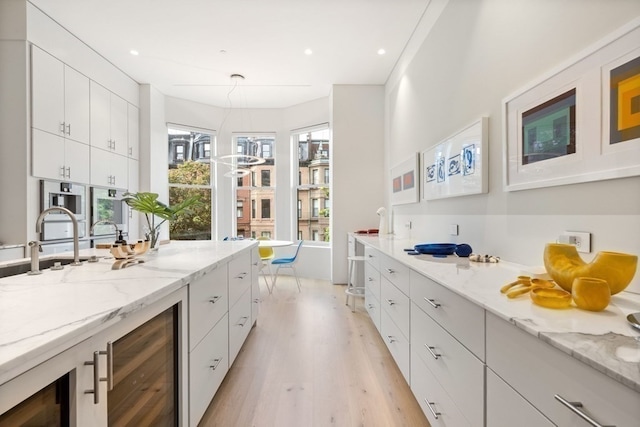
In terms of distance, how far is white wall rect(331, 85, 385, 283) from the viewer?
4.90 metres

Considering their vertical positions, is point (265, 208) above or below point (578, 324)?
above

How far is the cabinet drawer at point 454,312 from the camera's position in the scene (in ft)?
3.39

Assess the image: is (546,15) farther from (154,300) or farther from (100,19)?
(100,19)

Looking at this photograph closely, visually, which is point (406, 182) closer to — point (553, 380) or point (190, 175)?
point (553, 380)

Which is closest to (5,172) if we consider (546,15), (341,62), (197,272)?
(197,272)

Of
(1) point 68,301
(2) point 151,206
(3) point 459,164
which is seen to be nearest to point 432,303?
(3) point 459,164

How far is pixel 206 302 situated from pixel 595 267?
173 centimetres

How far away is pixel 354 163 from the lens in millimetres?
4938

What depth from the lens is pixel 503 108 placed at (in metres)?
1.79

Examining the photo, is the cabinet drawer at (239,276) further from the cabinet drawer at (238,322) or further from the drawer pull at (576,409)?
the drawer pull at (576,409)

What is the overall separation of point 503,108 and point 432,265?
106 centimetres

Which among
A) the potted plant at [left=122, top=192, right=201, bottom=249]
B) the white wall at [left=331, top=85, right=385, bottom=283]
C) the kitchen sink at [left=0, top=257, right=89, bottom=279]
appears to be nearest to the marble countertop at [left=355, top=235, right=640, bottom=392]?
the potted plant at [left=122, top=192, right=201, bottom=249]

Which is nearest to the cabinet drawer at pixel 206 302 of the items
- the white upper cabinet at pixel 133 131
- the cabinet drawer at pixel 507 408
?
the cabinet drawer at pixel 507 408

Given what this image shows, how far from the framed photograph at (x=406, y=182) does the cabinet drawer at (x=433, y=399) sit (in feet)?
6.50
